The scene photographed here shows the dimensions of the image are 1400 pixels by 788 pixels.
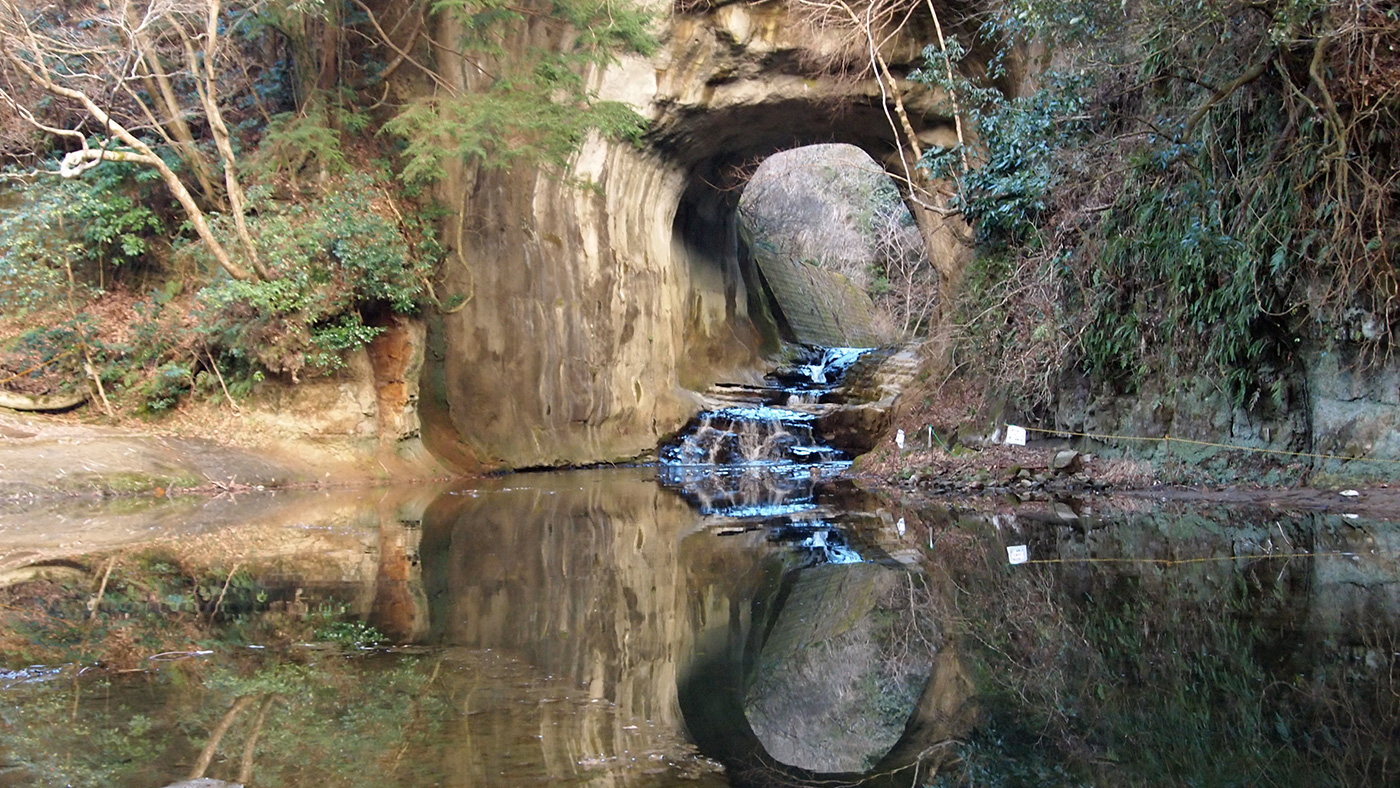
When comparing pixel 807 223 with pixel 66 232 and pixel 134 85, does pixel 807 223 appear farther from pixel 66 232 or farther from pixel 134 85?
pixel 66 232

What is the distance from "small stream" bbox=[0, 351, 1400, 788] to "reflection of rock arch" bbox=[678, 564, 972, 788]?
0.05 ft

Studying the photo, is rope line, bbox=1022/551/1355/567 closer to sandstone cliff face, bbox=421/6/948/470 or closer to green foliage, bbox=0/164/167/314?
sandstone cliff face, bbox=421/6/948/470

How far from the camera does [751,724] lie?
346cm

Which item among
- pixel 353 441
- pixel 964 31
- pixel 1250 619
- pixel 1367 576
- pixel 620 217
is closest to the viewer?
pixel 1250 619

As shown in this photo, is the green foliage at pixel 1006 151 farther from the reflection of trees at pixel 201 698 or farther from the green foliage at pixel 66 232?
the green foliage at pixel 66 232

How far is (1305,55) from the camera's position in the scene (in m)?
8.19

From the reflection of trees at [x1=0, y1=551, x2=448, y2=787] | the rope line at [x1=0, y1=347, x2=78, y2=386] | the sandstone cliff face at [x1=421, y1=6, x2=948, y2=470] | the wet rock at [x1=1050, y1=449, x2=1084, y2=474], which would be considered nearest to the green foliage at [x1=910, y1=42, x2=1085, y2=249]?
the sandstone cliff face at [x1=421, y1=6, x2=948, y2=470]

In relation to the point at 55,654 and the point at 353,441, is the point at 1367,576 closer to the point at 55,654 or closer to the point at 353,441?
the point at 55,654

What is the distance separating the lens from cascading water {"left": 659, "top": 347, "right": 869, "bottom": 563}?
30.8ft

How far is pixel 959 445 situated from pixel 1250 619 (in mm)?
8662

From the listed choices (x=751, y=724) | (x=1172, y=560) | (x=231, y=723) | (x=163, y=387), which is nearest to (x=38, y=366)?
(x=163, y=387)

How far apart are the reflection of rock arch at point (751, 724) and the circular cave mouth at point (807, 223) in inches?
493

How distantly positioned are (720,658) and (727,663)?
0.07 metres

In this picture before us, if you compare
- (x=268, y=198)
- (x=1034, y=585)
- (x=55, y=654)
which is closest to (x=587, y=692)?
(x=55, y=654)
